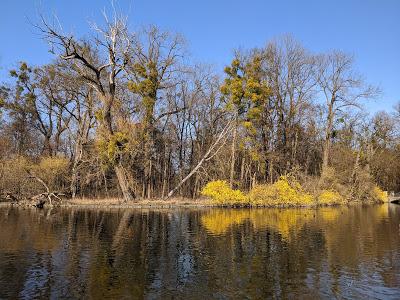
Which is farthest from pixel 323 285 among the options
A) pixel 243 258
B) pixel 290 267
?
pixel 243 258

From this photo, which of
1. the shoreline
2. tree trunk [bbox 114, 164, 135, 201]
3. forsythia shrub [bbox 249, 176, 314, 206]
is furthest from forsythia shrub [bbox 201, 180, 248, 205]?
tree trunk [bbox 114, 164, 135, 201]

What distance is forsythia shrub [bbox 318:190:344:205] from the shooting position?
4084 centimetres

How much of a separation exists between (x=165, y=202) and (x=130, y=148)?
233 inches

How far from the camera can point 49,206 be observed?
37.2 m

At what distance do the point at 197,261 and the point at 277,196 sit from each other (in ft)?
82.4

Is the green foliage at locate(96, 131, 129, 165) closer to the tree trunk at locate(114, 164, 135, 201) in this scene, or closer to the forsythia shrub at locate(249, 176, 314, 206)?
the tree trunk at locate(114, 164, 135, 201)

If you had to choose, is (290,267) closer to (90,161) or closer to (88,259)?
(88,259)

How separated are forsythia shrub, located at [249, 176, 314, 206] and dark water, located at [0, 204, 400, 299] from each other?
13.7 m

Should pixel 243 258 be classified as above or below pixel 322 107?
below

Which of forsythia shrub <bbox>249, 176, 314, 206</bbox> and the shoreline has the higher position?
forsythia shrub <bbox>249, 176, 314, 206</bbox>

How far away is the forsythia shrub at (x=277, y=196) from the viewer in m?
38.2

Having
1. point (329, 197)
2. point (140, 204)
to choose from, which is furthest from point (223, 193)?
point (329, 197)

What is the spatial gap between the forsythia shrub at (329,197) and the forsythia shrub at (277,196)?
8.14 feet

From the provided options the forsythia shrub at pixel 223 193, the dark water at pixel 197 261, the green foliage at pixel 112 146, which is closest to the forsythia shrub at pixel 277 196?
the forsythia shrub at pixel 223 193
